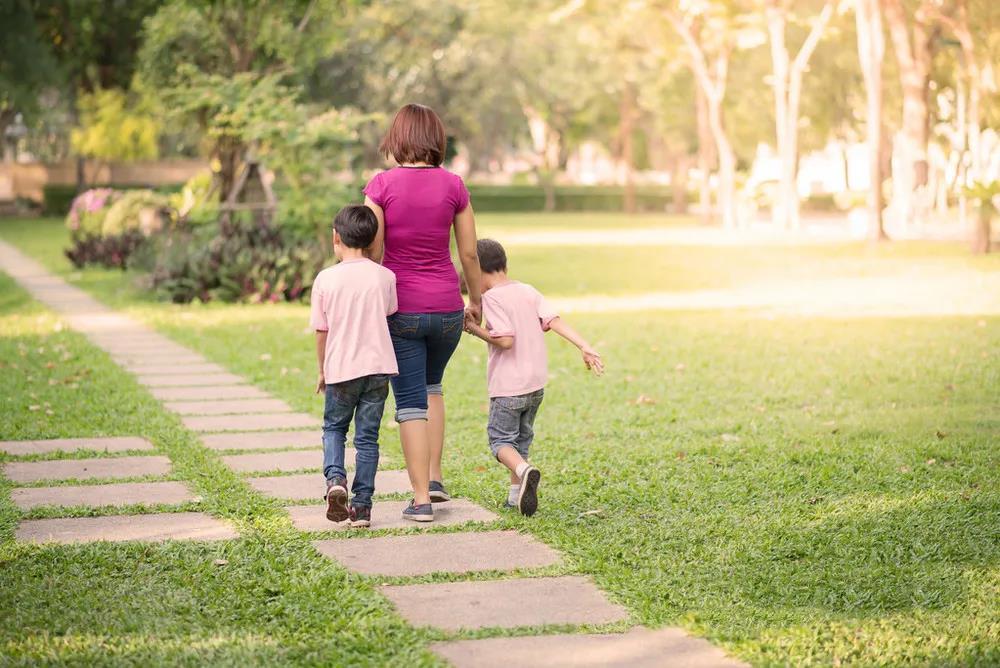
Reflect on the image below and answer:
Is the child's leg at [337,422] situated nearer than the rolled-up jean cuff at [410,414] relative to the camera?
Yes

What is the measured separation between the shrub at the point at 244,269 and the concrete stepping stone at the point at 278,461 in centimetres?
958

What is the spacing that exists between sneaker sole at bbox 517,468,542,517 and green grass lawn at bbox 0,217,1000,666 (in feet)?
0.23

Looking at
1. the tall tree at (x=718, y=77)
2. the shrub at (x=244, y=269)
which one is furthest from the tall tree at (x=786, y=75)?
the shrub at (x=244, y=269)

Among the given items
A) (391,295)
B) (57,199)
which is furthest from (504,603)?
(57,199)

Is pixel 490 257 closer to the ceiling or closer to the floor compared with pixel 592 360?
closer to the ceiling

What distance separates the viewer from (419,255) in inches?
226

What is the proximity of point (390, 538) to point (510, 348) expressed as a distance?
1044mm

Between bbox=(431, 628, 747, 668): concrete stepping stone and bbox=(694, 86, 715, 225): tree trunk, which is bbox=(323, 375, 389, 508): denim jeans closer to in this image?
bbox=(431, 628, 747, 668): concrete stepping stone

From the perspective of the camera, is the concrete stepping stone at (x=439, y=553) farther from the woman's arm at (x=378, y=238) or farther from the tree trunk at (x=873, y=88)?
the tree trunk at (x=873, y=88)

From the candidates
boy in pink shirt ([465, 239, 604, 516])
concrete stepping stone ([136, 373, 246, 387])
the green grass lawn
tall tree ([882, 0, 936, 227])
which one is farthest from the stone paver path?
tall tree ([882, 0, 936, 227])

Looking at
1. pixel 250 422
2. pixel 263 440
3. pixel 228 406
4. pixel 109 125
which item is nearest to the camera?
pixel 263 440

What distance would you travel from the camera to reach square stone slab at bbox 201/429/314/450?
7.72 meters

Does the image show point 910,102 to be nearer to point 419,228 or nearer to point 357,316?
point 419,228

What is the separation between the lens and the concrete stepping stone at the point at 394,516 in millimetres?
5832
